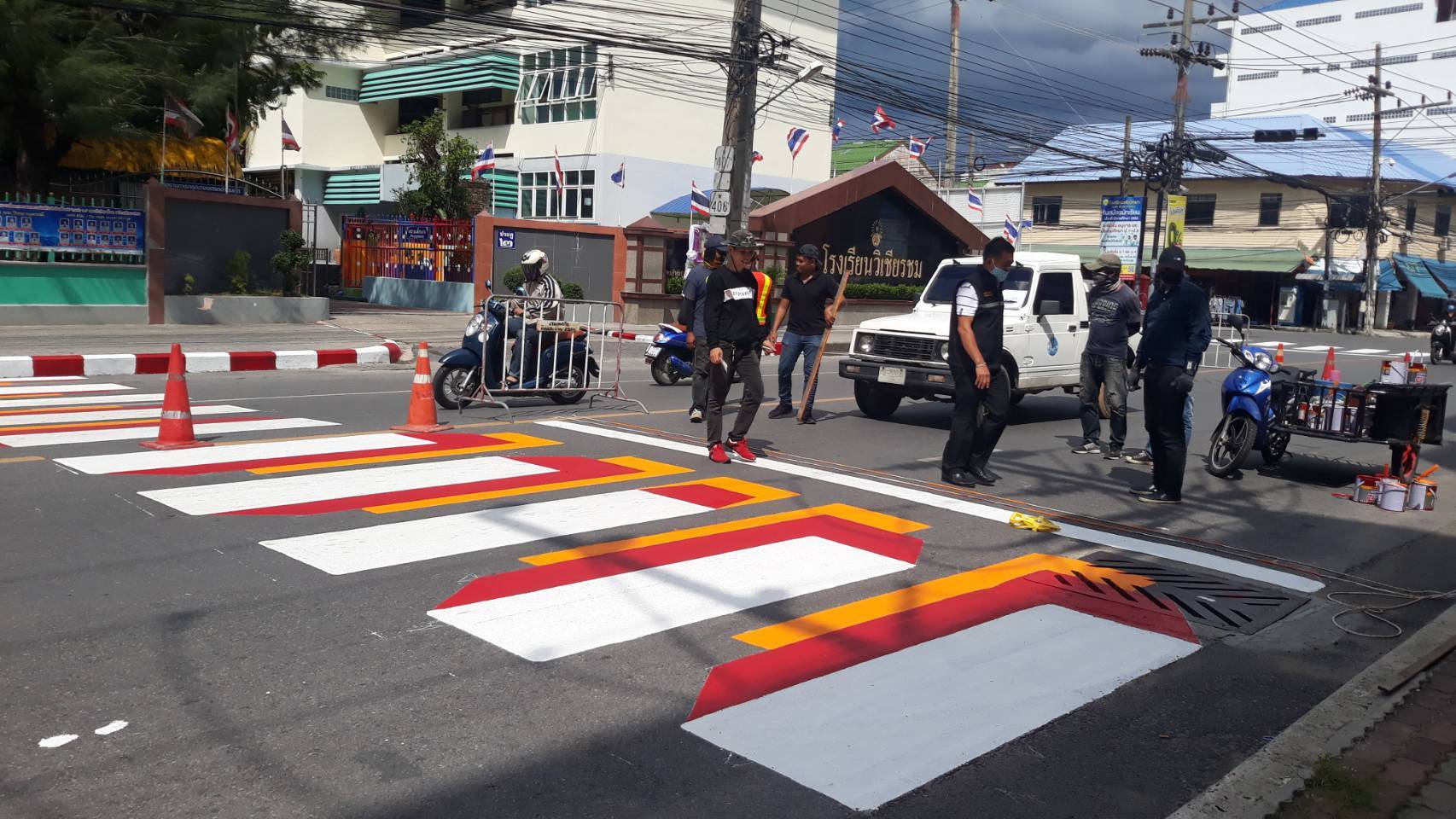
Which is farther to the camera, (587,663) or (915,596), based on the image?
(915,596)

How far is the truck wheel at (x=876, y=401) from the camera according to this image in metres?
13.4

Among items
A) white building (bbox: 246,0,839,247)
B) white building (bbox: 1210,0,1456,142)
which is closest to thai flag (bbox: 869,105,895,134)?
white building (bbox: 246,0,839,247)

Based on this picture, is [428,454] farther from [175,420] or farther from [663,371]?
[663,371]

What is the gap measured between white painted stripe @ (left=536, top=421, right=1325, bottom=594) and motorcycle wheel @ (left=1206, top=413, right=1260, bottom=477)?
124 inches

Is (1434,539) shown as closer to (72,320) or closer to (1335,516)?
(1335,516)

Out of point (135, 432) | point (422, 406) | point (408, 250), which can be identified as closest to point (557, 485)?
point (422, 406)

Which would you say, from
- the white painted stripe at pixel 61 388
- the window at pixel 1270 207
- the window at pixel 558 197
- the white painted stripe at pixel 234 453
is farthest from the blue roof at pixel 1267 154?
the white painted stripe at pixel 234 453

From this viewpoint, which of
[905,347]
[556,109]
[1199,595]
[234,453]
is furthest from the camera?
[556,109]

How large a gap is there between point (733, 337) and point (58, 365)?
9493 millimetres

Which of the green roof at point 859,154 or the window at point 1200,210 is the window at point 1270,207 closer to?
the window at point 1200,210

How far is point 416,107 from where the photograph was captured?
41.8 meters

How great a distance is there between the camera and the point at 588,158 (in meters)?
35.5

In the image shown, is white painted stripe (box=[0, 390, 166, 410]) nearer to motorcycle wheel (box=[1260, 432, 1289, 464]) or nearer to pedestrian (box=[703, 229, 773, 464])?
pedestrian (box=[703, 229, 773, 464])

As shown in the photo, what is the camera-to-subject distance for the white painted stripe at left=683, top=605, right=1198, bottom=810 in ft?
13.2
